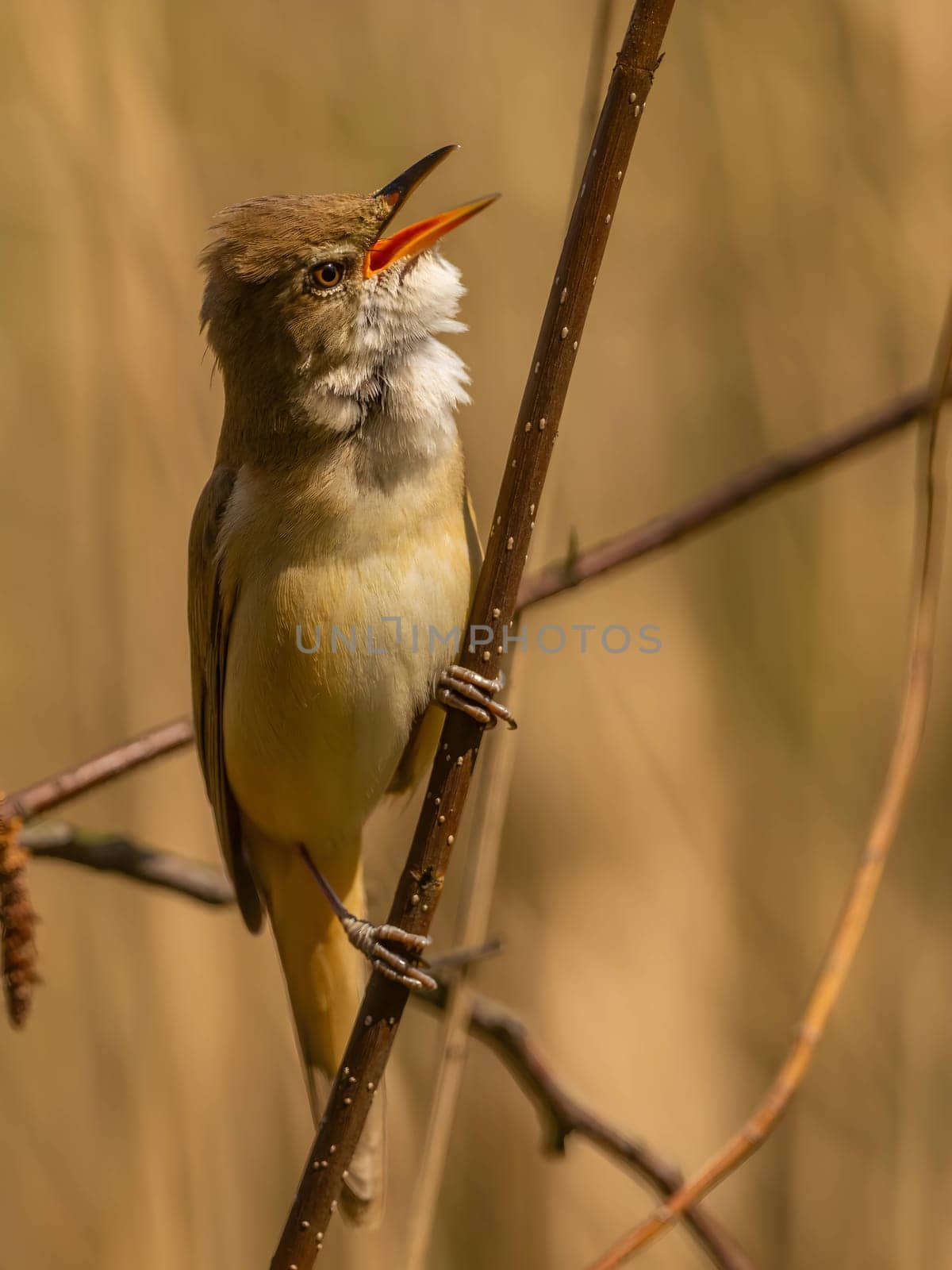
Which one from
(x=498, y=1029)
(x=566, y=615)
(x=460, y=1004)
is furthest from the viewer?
(x=566, y=615)

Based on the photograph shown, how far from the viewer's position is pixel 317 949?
2.87 m

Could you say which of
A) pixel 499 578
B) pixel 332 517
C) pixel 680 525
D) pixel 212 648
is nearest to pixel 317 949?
pixel 212 648

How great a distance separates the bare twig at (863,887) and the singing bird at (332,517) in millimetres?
627

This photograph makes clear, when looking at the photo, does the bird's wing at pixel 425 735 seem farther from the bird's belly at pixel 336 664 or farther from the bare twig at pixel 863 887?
the bare twig at pixel 863 887

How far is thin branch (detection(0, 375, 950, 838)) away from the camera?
7.25 feet

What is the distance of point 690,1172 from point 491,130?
9.17ft

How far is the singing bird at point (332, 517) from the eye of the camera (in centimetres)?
237

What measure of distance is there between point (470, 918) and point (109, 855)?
2.36ft

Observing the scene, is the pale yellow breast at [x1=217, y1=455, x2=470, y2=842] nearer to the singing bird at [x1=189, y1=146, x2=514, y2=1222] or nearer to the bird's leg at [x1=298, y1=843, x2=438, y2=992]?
the singing bird at [x1=189, y1=146, x2=514, y2=1222]

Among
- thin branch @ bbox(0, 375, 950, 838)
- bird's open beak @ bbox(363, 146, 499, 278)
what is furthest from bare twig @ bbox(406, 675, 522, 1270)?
bird's open beak @ bbox(363, 146, 499, 278)

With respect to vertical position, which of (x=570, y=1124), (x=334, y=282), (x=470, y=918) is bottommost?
(x=570, y=1124)

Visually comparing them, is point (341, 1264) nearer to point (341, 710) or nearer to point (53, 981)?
point (53, 981)

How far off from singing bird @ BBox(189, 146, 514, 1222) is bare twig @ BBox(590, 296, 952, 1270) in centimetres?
63

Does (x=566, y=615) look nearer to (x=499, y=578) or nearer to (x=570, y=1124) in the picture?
(x=570, y=1124)
